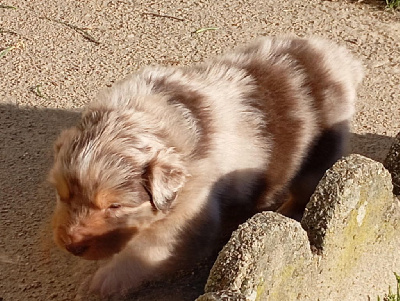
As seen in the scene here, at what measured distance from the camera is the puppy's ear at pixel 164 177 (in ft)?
11.4

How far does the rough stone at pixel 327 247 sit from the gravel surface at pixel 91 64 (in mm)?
792

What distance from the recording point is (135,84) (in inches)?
151

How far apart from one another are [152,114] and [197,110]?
10.4 inches

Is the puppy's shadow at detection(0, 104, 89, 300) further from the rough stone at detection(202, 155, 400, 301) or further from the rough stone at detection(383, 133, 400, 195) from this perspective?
the rough stone at detection(383, 133, 400, 195)

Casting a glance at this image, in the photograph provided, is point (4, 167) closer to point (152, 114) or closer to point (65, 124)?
point (65, 124)

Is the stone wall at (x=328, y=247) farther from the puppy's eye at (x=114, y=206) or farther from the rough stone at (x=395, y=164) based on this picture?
the puppy's eye at (x=114, y=206)

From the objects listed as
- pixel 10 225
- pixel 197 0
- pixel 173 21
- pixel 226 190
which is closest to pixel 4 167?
pixel 10 225

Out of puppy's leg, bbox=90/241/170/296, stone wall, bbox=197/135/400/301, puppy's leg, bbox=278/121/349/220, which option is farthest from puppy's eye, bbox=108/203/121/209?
puppy's leg, bbox=278/121/349/220

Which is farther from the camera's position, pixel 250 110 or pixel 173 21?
pixel 173 21

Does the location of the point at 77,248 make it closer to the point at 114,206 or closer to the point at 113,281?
the point at 114,206

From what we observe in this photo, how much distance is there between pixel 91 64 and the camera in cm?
564

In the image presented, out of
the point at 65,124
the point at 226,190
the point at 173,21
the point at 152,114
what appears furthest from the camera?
the point at 173,21

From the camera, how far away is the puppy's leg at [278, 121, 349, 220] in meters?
4.14

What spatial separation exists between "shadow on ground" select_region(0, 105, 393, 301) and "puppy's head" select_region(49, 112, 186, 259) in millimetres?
400
